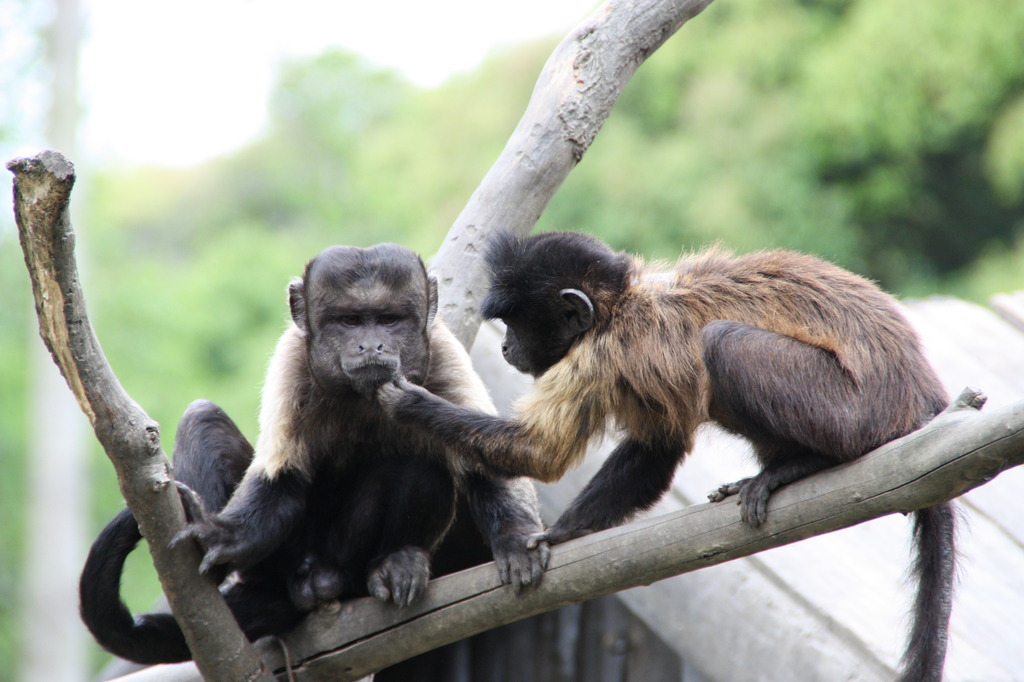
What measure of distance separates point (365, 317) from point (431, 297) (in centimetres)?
40

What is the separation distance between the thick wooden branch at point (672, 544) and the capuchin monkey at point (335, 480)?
114 millimetres

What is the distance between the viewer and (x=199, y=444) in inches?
187

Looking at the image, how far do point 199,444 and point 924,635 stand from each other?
3.26 metres

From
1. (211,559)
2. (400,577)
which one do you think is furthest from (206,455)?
(400,577)

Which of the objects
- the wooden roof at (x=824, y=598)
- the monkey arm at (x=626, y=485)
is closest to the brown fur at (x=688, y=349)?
the monkey arm at (x=626, y=485)

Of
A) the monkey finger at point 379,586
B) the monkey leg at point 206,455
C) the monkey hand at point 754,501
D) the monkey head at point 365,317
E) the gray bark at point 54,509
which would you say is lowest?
the monkey finger at point 379,586

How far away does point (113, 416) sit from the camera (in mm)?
3346

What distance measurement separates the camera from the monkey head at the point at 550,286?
4.48 meters

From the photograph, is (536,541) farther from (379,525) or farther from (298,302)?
(298,302)

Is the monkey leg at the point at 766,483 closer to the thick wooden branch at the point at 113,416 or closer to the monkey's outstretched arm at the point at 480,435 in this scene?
the monkey's outstretched arm at the point at 480,435

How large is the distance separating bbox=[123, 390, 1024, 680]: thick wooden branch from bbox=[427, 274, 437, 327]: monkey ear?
3.93 ft

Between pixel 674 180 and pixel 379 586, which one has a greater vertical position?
pixel 674 180

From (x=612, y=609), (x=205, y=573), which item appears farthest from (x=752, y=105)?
(x=205, y=573)

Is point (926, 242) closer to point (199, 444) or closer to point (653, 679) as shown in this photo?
point (653, 679)
